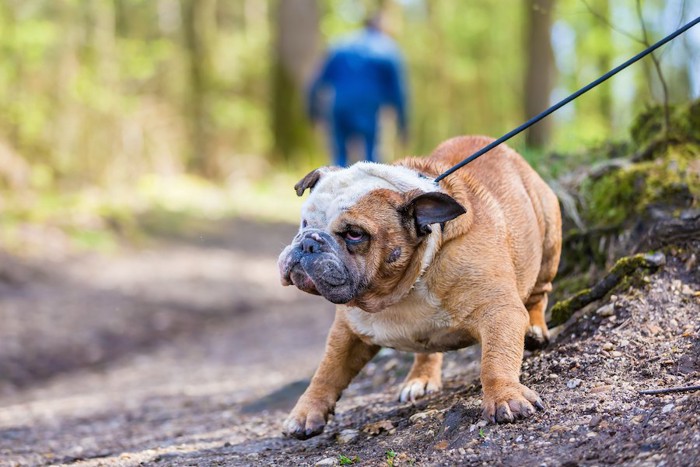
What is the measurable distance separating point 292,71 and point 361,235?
635 inches

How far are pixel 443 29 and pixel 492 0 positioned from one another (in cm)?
200

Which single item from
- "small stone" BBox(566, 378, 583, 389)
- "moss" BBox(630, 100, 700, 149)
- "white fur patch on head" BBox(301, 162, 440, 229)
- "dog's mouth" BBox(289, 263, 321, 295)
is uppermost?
"moss" BBox(630, 100, 700, 149)

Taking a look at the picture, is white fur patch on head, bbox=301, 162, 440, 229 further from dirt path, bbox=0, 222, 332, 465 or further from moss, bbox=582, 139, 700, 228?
moss, bbox=582, 139, 700, 228

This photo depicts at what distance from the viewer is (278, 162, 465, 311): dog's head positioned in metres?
3.54

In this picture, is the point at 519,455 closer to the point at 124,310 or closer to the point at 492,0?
the point at 124,310

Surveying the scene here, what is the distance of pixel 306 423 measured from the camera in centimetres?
398

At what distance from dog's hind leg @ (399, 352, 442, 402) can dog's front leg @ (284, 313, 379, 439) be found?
1.86ft

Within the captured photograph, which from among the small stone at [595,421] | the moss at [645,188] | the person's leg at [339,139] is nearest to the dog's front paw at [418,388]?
the small stone at [595,421]

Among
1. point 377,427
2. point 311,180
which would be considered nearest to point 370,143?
point 311,180

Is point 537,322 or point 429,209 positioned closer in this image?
point 429,209

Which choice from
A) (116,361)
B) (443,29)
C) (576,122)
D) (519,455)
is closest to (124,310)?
(116,361)

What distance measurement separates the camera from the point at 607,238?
5418mm

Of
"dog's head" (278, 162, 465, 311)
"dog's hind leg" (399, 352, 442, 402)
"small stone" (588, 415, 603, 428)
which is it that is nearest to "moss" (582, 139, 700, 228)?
"dog's hind leg" (399, 352, 442, 402)

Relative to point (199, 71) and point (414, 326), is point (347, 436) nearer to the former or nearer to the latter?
point (414, 326)
